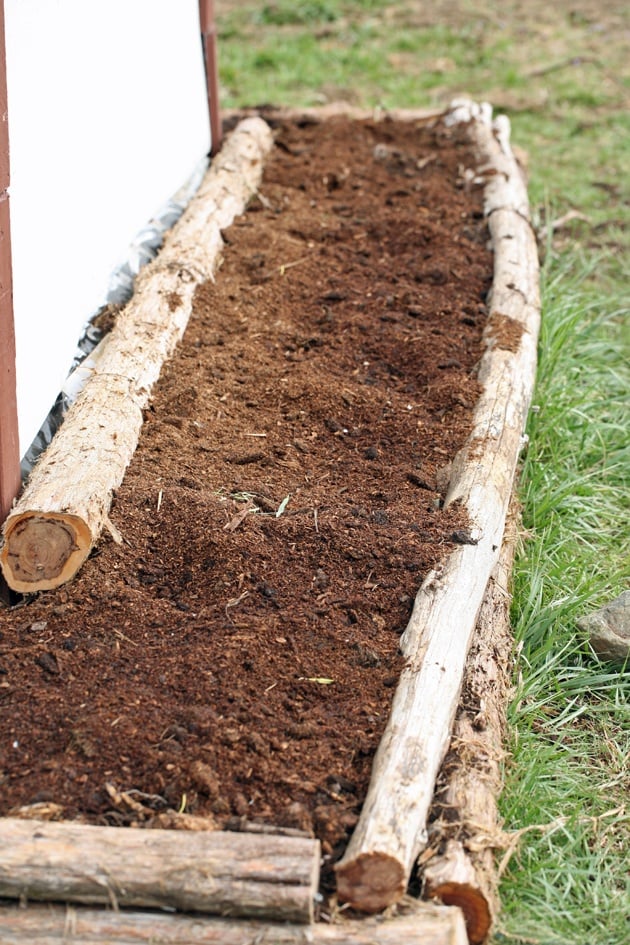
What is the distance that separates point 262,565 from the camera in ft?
10.2

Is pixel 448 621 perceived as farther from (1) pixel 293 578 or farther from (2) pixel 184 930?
(2) pixel 184 930

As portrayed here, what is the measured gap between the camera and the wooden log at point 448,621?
2.23 m

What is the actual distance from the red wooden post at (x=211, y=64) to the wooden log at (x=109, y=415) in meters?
0.67

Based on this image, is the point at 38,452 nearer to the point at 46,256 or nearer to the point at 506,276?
the point at 46,256

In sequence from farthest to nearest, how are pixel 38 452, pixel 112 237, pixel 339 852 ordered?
pixel 112 237
pixel 38 452
pixel 339 852

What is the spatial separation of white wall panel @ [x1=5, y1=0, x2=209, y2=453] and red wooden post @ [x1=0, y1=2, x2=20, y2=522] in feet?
0.51

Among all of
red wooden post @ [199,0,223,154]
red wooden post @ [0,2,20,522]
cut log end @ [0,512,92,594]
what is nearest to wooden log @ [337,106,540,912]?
cut log end @ [0,512,92,594]

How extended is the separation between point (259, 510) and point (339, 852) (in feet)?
4.17

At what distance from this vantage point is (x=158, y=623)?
294 centimetres

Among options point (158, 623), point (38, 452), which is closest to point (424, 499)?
point (158, 623)

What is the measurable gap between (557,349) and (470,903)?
2.95m

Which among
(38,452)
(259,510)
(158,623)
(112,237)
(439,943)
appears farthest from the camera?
(112,237)

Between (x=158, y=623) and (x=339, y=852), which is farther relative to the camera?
(x=158, y=623)

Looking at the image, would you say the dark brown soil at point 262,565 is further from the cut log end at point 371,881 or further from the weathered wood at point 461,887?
the weathered wood at point 461,887
